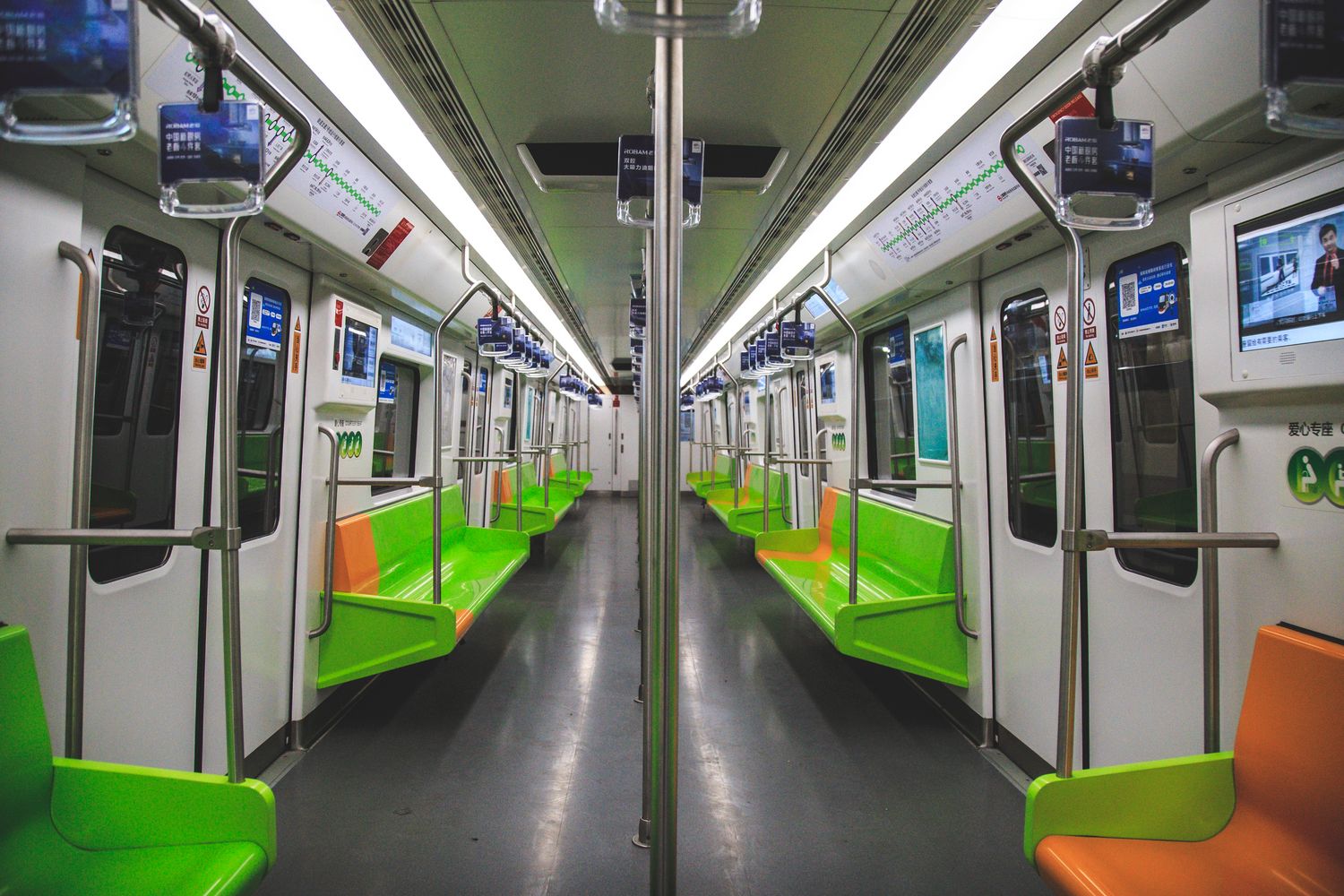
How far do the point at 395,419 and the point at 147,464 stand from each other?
2.42m

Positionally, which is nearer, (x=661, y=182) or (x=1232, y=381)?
(x=661, y=182)

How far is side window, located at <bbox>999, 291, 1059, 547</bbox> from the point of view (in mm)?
2582

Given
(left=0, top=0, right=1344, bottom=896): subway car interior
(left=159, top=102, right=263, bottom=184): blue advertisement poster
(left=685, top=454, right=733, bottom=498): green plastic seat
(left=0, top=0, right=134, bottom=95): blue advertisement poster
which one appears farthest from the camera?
(left=685, top=454, right=733, bottom=498): green plastic seat

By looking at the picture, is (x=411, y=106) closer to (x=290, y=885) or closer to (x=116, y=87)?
(x=116, y=87)

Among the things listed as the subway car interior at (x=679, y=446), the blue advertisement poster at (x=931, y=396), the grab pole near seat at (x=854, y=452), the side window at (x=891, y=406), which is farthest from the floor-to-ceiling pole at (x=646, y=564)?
the side window at (x=891, y=406)

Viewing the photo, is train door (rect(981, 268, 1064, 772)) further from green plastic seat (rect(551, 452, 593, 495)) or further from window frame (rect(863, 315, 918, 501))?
green plastic seat (rect(551, 452, 593, 495))

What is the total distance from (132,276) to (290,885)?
2.12 metres

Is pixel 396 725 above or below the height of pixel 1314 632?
below

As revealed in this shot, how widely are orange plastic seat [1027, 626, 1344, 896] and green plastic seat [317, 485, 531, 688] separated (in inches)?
95.6

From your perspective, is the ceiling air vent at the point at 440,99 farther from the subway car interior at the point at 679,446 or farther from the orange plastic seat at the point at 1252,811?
the orange plastic seat at the point at 1252,811

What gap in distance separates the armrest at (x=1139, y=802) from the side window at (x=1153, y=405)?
735mm

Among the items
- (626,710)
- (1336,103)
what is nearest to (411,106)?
(1336,103)

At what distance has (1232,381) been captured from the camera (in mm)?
1499

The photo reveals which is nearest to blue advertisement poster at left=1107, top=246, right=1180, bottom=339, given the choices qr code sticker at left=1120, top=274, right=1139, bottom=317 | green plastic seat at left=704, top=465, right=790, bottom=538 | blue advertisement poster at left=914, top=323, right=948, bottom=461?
qr code sticker at left=1120, top=274, right=1139, bottom=317
